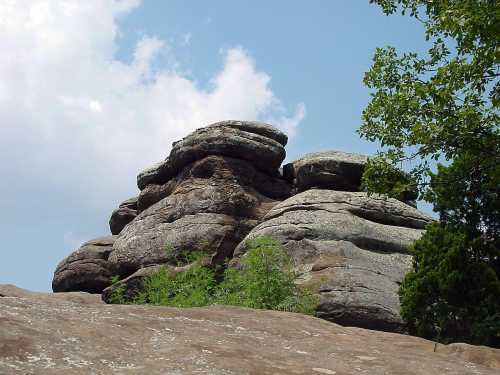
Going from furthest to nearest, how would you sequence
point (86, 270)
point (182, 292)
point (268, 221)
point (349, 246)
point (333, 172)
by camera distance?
point (86, 270), point (333, 172), point (268, 221), point (349, 246), point (182, 292)

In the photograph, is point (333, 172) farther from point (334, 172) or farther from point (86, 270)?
point (86, 270)

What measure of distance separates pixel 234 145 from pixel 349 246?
8998 mm

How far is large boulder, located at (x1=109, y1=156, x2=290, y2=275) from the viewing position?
28938mm

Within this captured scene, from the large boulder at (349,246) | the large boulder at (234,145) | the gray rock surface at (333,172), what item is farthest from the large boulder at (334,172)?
the large boulder at (234,145)

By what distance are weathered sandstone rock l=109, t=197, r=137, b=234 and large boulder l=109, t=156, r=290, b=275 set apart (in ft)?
17.8

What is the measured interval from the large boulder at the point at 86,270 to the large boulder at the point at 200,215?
2.46 meters

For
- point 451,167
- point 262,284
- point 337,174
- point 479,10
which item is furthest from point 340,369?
point 337,174

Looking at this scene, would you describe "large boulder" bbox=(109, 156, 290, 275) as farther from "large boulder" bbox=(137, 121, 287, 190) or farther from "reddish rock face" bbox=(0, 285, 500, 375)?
"reddish rock face" bbox=(0, 285, 500, 375)

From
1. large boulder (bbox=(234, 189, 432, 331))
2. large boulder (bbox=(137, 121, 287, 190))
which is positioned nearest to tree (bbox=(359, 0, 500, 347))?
large boulder (bbox=(234, 189, 432, 331))

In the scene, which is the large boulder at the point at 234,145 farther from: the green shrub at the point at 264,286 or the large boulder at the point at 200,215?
the green shrub at the point at 264,286

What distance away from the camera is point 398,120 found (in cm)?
2059

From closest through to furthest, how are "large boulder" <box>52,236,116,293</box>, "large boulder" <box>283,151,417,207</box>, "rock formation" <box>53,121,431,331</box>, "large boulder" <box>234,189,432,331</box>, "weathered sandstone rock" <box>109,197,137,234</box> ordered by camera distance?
"large boulder" <box>234,189,432,331</box>, "rock formation" <box>53,121,431,331</box>, "large boulder" <box>283,151,417,207</box>, "large boulder" <box>52,236,116,293</box>, "weathered sandstone rock" <box>109,197,137,234</box>

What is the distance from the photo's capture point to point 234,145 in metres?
32.2

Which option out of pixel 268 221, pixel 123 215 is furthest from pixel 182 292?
pixel 123 215
